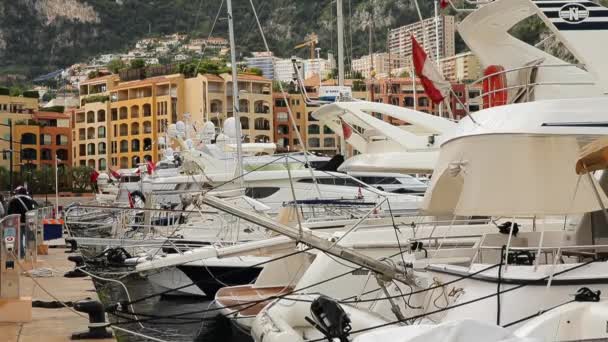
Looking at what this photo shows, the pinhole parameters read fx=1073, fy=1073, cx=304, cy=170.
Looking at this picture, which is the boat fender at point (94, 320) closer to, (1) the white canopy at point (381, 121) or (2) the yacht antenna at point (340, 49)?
(1) the white canopy at point (381, 121)

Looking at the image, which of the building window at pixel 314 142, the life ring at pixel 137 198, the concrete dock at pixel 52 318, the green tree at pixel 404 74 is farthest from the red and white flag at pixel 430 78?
the green tree at pixel 404 74

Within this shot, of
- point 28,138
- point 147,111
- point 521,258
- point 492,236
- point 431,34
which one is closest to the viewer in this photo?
point 521,258

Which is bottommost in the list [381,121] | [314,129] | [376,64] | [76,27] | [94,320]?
[94,320]

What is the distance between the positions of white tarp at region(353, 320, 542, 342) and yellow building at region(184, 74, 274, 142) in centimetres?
7733

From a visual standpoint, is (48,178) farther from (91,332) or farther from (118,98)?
(91,332)

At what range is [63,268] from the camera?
21438 mm

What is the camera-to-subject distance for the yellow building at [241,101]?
286 feet

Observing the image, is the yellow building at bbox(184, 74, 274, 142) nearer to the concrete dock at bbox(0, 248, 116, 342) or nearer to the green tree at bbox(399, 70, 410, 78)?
the green tree at bbox(399, 70, 410, 78)

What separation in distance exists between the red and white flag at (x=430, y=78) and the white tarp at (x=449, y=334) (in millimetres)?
5671

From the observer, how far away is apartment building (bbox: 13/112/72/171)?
310 feet

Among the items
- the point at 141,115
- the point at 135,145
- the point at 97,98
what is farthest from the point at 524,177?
the point at 97,98

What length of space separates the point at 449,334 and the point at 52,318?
841cm

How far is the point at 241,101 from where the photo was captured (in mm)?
90625

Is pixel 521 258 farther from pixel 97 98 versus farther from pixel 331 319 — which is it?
pixel 97 98
